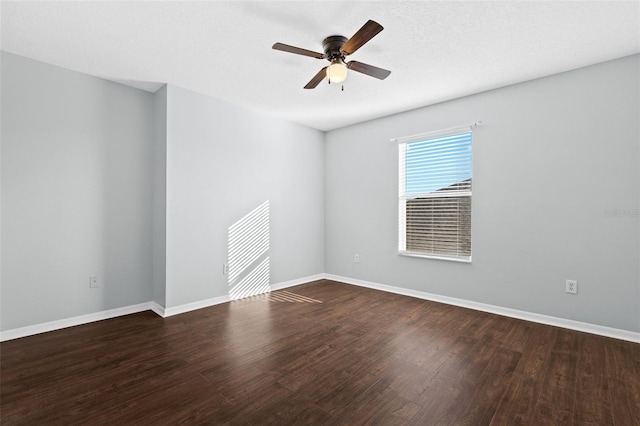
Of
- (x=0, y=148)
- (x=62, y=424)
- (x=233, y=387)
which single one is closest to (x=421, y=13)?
(x=233, y=387)

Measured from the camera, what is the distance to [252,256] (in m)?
4.27

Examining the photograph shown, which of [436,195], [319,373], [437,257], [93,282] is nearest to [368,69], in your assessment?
[436,195]

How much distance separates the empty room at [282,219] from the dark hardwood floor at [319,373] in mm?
19

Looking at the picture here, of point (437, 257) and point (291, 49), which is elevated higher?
point (291, 49)

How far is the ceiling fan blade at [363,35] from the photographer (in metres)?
1.95

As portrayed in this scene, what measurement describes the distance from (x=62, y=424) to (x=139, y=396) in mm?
372

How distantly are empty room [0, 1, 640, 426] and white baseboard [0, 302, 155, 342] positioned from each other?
2 centimetres

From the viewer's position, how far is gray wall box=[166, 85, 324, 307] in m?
3.49

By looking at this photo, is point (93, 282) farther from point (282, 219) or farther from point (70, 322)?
point (282, 219)

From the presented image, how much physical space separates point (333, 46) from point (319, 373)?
8.33ft

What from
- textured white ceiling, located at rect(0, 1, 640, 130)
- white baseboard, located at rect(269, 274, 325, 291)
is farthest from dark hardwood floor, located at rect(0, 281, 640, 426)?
textured white ceiling, located at rect(0, 1, 640, 130)

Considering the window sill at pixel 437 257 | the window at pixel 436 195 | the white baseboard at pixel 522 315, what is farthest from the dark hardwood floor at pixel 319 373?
the window at pixel 436 195

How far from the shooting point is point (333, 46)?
245cm

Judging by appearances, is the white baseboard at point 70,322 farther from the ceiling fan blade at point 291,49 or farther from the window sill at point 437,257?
the window sill at point 437,257
